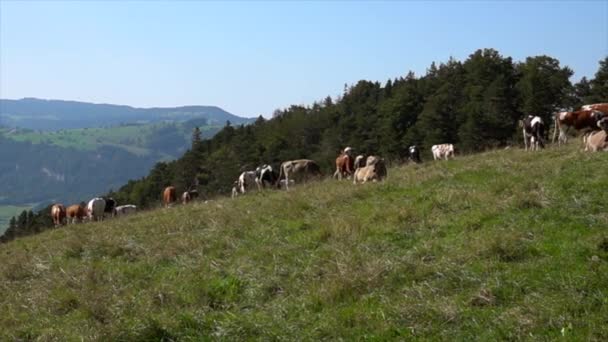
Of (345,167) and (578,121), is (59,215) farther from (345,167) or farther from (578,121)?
(578,121)

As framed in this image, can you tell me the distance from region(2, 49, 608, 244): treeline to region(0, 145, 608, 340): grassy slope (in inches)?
1279

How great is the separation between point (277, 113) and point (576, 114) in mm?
97623

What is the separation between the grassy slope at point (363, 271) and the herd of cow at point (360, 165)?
6.73 meters

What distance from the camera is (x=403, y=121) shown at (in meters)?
78.0

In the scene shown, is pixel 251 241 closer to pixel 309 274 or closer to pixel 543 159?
pixel 309 274

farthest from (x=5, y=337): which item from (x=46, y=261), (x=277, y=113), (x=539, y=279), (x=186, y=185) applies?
(x=277, y=113)

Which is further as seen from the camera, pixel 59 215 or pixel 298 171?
pixel 59 215

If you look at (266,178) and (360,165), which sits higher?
(360,165)

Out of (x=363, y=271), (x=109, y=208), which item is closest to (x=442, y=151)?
(x=109, y=208)

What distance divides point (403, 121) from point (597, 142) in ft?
185

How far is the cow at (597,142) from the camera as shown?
844 inches

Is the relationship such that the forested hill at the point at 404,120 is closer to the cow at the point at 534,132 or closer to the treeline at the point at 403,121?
the treeline at the point at 403,121

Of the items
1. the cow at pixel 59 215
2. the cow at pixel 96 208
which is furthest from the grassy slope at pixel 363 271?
the cow at pixel 59 215

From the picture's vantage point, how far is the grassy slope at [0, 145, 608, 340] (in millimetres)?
9070
